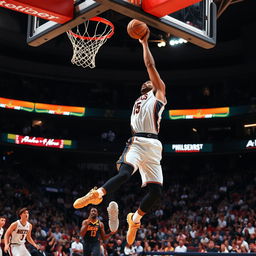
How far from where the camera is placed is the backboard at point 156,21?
5.72m

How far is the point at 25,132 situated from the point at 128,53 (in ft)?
26.0

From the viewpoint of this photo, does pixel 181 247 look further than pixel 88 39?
Yes

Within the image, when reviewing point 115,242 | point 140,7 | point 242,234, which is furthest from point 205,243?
point 140,7

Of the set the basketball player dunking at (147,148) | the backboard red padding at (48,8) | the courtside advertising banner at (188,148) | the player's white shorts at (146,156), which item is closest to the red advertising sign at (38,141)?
the courtside advertising banner at (188,148)

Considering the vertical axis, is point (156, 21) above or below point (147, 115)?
above

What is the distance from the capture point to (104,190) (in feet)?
17.3

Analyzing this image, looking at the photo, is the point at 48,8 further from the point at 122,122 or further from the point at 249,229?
the point at 122,122

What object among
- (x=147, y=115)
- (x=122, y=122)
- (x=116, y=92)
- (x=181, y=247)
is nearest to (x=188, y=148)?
(x=122, y=122)

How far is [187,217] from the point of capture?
22344mm

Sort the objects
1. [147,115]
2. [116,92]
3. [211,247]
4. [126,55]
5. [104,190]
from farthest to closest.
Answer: [116,92], [126,55], [211,247], [147,115], [104,190]

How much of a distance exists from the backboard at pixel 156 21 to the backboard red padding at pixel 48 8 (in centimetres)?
9

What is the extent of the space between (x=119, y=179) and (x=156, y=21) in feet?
6.98

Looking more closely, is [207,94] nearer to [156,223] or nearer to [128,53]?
[128,53]

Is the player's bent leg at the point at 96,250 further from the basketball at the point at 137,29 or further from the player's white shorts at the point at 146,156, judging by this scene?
the basketball at the point at 137,29
